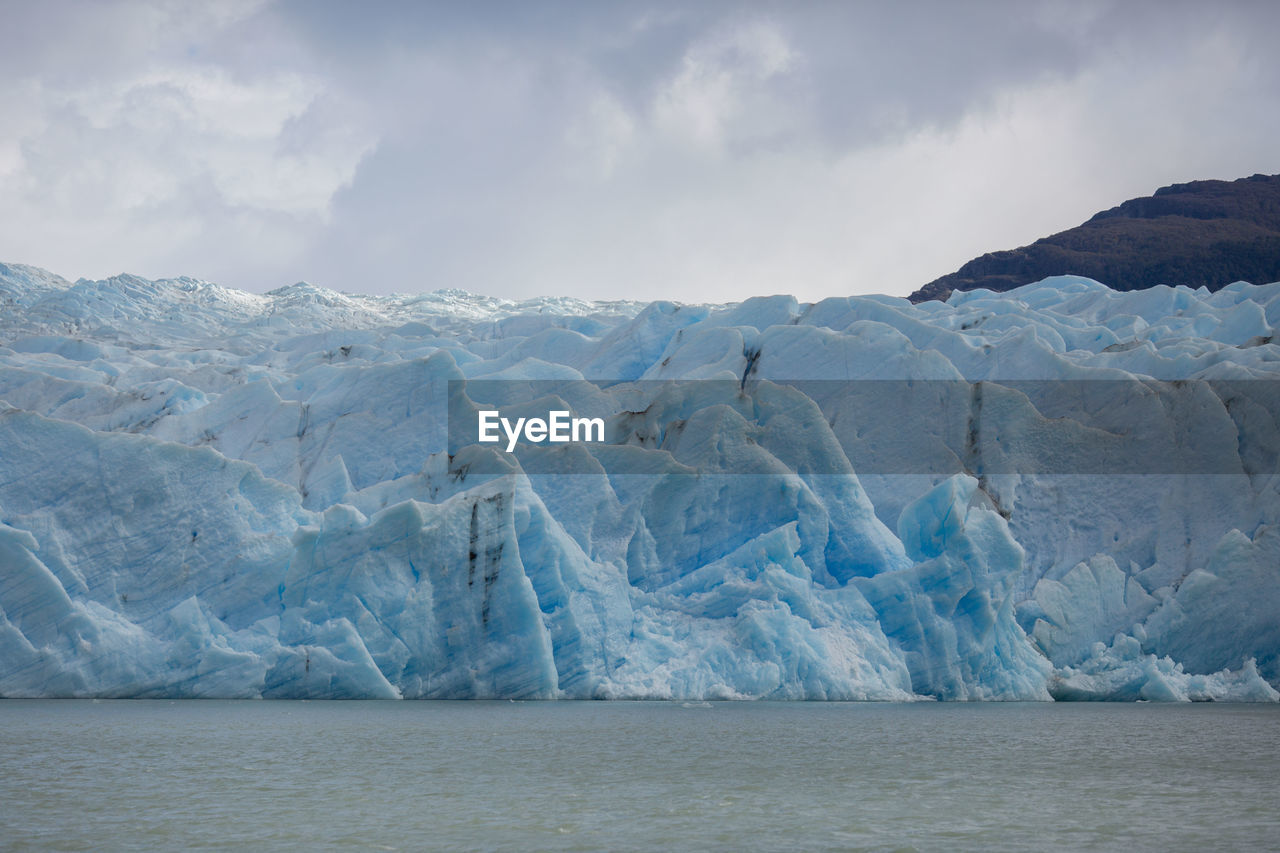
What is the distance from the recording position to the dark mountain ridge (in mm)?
49125

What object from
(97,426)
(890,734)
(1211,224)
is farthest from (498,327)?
(1211,224)

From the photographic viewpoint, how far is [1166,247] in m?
51.7

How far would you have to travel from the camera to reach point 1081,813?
30.4 ft

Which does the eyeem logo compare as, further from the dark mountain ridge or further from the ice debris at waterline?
the dark mountain ridge

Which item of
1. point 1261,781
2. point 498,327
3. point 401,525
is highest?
point 498,327

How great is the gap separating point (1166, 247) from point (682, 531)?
39.4 meters

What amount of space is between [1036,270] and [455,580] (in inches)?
1677

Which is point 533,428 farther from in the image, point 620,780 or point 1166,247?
point 1166,247

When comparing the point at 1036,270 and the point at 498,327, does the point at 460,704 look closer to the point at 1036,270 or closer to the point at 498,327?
the point at 498,327

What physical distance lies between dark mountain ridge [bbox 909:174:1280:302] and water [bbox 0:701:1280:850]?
3690 cm

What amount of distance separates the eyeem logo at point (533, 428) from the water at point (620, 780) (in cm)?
613
